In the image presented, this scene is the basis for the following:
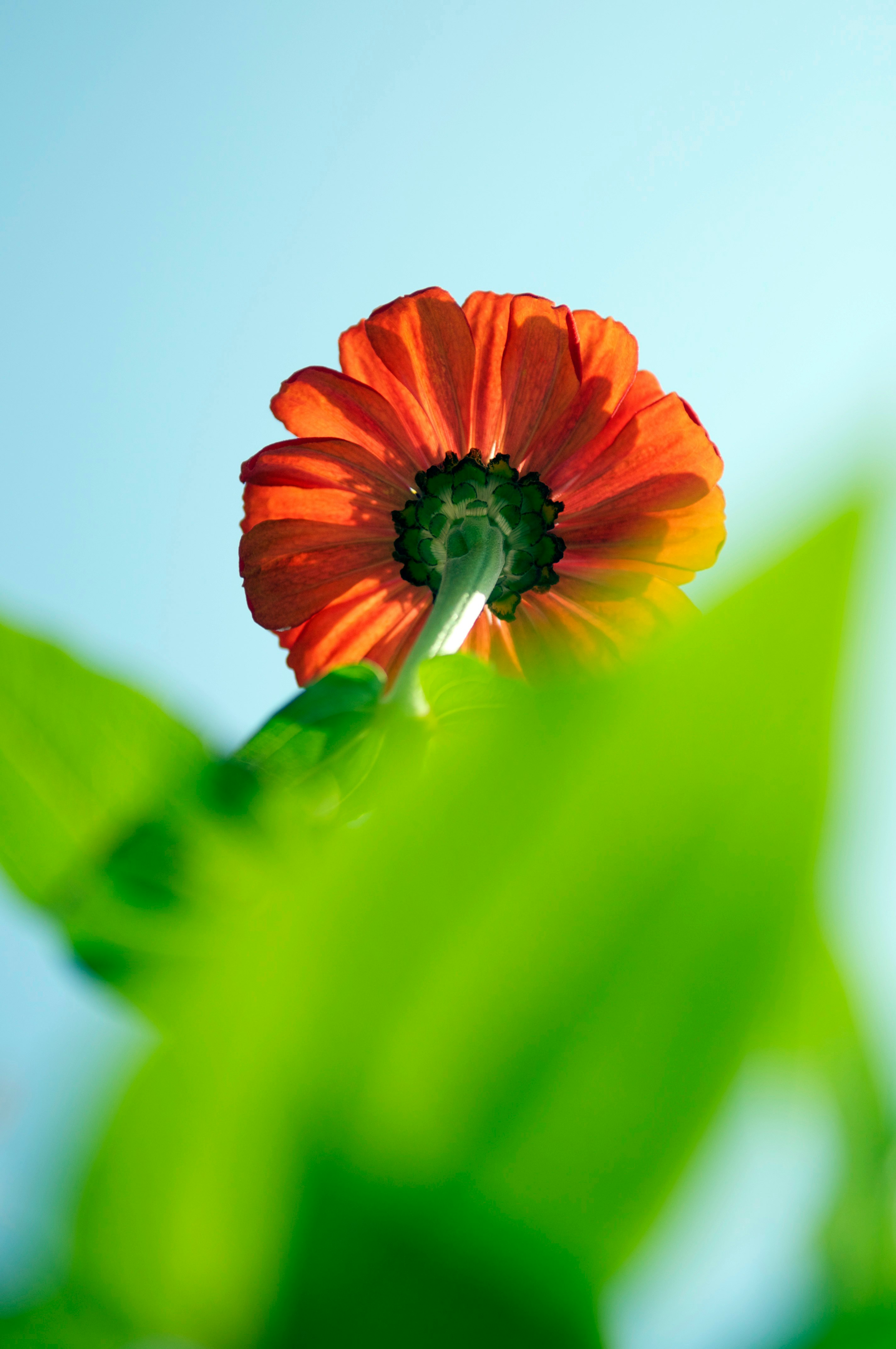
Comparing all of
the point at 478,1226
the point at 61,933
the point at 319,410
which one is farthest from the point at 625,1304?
the point at 319,410

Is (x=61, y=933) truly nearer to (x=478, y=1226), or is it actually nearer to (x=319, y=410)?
(x=478, y=1226)

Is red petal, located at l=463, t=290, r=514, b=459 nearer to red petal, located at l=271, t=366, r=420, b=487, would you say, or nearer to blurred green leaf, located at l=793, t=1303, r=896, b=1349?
red petal, located at l=271, t=366, r=420, b=487

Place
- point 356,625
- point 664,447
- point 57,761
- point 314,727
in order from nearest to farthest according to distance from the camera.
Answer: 1. point 57,761
2. point 314,727
3. point 664,447
4. point 356,625

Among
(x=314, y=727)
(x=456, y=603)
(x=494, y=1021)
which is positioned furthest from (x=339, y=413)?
(x=494, y=1021)

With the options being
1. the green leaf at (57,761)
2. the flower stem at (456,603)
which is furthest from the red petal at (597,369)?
the green leaf at (57,761)

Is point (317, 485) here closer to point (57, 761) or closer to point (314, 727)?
point (314, 727)

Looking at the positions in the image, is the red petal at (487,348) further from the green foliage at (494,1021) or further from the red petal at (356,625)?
the green foliage at (494,1021)

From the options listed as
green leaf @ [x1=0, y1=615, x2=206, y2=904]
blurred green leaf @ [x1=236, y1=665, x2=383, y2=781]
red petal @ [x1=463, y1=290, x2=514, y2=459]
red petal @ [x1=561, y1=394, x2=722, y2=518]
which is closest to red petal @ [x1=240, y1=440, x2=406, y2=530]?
red petal @ [x1=463, y1=290, x2=514, y2=459]
